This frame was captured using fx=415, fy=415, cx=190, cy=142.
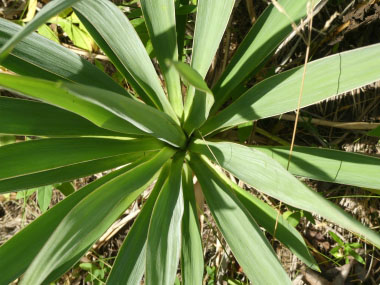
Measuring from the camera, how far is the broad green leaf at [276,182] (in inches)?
28.0

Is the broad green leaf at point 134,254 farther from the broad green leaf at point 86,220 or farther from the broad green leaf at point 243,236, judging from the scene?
the broad green leaf at point 243,236

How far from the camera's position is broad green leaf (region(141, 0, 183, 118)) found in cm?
107

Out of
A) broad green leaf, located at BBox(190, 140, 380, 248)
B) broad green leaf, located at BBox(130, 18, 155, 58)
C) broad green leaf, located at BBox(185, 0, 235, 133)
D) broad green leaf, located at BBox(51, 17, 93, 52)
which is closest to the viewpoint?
broad green leaf, located at BBox(190, 140, 380, 248)

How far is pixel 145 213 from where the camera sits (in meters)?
1.10

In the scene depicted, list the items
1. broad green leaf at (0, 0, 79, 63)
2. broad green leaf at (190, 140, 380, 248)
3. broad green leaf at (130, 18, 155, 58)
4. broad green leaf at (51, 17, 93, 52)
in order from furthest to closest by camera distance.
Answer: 1. broad green leaf at (51, 17, 93, 52)
2. broad green leaf at (130, 18, 155, 58)
3. broad green leaf at (190, 140, 380, 248)
4. broad green leaf at (0, 0, 79, 63)

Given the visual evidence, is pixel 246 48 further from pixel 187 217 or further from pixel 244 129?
pixel 187 217

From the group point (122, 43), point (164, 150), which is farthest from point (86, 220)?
point (122, 43)

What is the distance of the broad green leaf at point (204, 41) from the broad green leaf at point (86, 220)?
0.14 meters

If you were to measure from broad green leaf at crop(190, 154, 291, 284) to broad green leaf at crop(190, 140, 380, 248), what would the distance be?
0.09 metres

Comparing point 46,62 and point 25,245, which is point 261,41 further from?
point 25,245

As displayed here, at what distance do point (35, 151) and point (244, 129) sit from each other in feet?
2.09

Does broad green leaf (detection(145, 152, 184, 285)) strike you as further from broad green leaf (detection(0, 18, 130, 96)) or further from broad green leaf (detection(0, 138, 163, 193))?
broad green leaf (detection(0, 18, 130, 96))

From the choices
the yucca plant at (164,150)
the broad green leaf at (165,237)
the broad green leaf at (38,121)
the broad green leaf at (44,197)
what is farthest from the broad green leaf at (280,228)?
the broad green leaf at (44,197)

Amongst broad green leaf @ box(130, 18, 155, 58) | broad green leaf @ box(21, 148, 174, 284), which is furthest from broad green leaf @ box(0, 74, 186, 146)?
broad green leaf @ box(130, 18, 155, 58)
